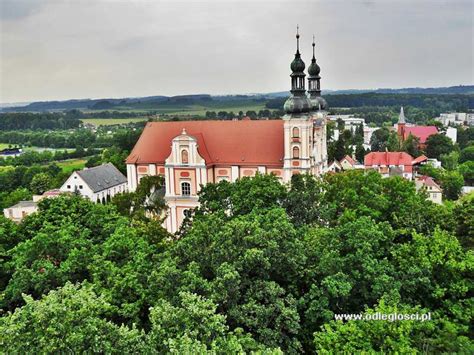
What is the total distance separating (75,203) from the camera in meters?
24.2

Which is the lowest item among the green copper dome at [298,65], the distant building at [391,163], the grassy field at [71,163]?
the grassy field at [71,163]

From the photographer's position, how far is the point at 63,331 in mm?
12344

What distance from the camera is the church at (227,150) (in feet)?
125

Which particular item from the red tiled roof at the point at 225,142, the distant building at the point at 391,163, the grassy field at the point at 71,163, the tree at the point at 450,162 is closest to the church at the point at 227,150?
the red tiled roof at the point at 225,142

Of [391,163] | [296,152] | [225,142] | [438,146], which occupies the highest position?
[225,142]

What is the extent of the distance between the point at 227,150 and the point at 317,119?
825 centimetres

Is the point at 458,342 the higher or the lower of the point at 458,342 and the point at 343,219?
the lower

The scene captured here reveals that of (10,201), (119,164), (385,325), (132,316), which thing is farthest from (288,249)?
(119,164)

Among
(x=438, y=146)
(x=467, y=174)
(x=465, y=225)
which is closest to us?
(x=465, y=225)

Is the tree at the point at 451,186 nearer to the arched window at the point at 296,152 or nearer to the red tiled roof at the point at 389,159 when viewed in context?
the red tiled roof at the point at 389,159

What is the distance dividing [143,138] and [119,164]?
77.0 feet

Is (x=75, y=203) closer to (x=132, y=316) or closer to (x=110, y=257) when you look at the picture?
(x=110, y=257)

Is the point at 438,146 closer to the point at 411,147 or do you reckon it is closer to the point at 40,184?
the point at 411,147

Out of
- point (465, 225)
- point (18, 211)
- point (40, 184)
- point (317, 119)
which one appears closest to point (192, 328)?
point (465, 225)
